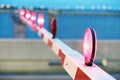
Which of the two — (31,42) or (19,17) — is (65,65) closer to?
(31,42)

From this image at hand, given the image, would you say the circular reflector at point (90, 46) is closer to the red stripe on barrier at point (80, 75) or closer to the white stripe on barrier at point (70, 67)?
the red stripe on barrier at point (80, 75)

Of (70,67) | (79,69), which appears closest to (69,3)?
(70,67)

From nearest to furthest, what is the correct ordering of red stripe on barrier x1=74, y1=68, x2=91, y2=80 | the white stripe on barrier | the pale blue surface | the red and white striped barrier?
1. the red and white striped barrier
2. red stripe on barrier x1=74, y1=68, x2=91, y2=80
3. the white stripe on barrier
4. the pale blue surface

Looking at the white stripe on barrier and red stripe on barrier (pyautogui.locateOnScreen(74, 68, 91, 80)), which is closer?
red stripe on barrier (pyautogui.locateOnScreen(74, 68, 91, 80))

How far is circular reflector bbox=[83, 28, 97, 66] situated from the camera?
7.33ft

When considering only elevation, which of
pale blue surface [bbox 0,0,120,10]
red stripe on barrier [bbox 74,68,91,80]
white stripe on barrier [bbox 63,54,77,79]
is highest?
pale blue surface [bbox 0,0,120,10]

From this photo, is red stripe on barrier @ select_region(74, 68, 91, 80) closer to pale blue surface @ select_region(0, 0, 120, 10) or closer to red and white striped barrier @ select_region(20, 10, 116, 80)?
red and white striped barrier @ select_region(20, 10, 116, 80)

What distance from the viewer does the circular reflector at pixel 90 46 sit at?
2.23 metres

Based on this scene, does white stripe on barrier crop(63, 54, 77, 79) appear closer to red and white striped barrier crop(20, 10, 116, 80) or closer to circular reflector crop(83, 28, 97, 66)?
red and white striped barrier crop(20, 10, 116, 80)

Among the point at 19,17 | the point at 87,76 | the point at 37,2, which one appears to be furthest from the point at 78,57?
the point at 19,17

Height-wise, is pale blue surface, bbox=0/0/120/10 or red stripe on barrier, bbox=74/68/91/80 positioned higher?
pale blue surface, bbox=0/0/120/10

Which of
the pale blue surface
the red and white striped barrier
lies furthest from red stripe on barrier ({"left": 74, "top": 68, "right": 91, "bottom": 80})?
the pale blue surface

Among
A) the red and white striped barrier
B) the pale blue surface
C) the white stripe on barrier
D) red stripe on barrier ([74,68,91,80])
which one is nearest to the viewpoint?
the red and white striped barrier

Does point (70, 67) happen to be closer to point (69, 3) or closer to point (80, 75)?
point (80, 75)
